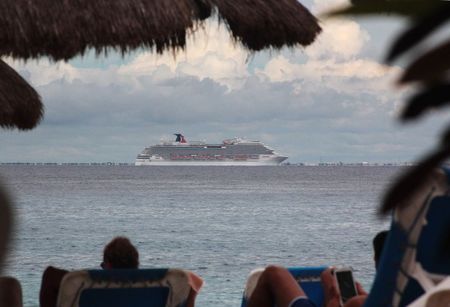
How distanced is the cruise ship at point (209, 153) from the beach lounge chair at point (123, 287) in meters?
90.2

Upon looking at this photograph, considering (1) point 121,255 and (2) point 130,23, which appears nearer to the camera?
(1) point 121,255

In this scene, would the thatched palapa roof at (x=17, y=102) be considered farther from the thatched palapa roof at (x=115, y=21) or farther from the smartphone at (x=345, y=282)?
the smartphone at (x=345, y=282)

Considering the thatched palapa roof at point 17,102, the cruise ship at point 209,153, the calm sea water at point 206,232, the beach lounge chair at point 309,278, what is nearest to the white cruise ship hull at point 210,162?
the cruise ship at point 209,153

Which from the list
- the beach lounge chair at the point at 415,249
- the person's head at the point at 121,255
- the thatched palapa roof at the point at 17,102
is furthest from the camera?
the thatched palapa roof at the point at 17,102

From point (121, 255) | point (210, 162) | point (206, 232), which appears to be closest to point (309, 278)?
point (121, 255)

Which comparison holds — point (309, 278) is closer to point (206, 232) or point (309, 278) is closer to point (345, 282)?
point (345, 282)

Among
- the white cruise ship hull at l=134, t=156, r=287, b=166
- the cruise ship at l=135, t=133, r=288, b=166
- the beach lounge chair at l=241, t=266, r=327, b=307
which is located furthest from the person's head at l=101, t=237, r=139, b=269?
the white cruise ship hull at l=134, t=156, r=287, b=166

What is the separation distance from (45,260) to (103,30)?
936 inches

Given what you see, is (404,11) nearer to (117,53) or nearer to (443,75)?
(443,75)

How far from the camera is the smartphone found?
3613mm

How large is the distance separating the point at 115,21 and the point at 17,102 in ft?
7.03

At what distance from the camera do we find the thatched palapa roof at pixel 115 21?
409 cm

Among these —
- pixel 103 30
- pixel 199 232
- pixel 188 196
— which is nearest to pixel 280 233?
pixel 199 232

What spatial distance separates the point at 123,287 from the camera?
136 inches
